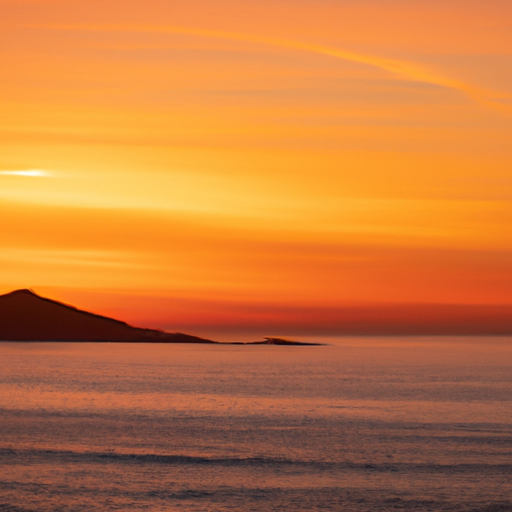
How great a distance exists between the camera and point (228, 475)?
130 feet

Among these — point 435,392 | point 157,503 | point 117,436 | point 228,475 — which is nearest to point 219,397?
point 435,392

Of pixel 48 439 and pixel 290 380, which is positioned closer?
pixel 48 439

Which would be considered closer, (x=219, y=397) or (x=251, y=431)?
(x=251, y=431)

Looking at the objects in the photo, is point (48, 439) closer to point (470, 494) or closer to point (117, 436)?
point (117, 436)

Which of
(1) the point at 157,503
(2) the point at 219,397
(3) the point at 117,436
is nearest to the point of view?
Answer: (1) the point at 157,503

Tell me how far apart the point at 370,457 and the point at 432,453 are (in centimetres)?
399

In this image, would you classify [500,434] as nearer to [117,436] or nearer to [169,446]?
[169,446]

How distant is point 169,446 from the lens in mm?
48688

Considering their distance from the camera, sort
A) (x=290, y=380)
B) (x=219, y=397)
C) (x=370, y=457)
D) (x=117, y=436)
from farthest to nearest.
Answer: (x=290, y=380), (x=219, y=397), (x=117, y=436), (x=370, y=457)

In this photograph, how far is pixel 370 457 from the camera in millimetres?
44875

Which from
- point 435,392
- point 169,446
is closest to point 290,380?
point 435,392

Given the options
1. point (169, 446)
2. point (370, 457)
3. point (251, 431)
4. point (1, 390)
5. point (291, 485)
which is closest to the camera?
point (291, 485)

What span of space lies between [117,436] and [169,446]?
19.3 ft

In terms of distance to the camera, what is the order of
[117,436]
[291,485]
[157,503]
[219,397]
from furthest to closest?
[219,397], [117,436], [291,485], [157,503]
